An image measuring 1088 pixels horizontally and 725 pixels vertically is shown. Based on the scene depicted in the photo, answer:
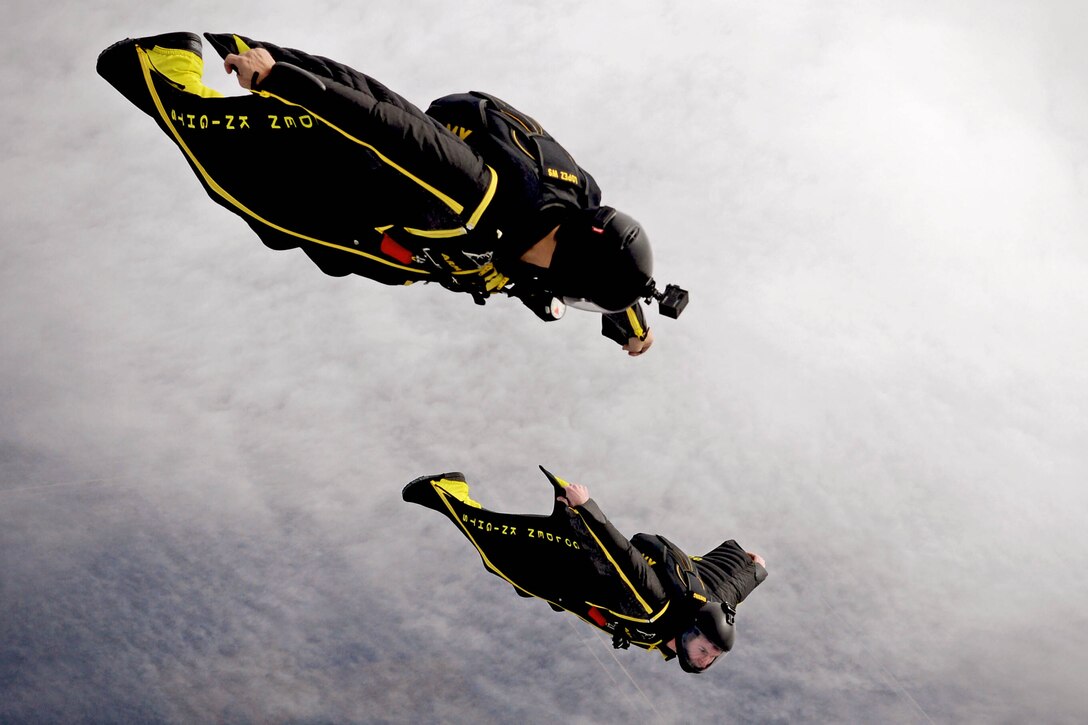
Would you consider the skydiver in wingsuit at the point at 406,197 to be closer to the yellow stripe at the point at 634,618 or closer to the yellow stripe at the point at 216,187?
the yellow stripe at the point at 216,187

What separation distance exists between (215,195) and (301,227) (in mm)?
645

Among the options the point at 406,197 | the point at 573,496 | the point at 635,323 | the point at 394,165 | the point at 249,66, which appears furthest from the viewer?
the point at 573,496

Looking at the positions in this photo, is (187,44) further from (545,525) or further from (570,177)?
(545,525)

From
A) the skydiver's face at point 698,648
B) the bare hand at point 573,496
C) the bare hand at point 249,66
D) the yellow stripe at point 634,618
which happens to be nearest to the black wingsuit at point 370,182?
the bare hand at point 249,66

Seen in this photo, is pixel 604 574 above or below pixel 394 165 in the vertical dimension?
below

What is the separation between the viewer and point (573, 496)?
9086mm

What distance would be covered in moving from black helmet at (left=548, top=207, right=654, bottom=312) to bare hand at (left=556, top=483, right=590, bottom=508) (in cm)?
283

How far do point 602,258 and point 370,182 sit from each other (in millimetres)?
1632

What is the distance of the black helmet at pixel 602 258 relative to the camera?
6539 millimetres

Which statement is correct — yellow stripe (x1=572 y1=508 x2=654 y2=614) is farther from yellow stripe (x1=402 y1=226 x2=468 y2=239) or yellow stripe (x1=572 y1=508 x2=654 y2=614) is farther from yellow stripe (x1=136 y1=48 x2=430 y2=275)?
yellow stripe (x1=402 y1=226 x2=468 y2=239)

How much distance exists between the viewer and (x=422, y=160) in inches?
227

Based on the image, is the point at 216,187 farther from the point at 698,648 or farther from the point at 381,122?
the point at 698,648

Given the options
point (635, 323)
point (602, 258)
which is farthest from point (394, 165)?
point (635, 323)

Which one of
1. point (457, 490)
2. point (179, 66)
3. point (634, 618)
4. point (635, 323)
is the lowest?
point (634, 618)
